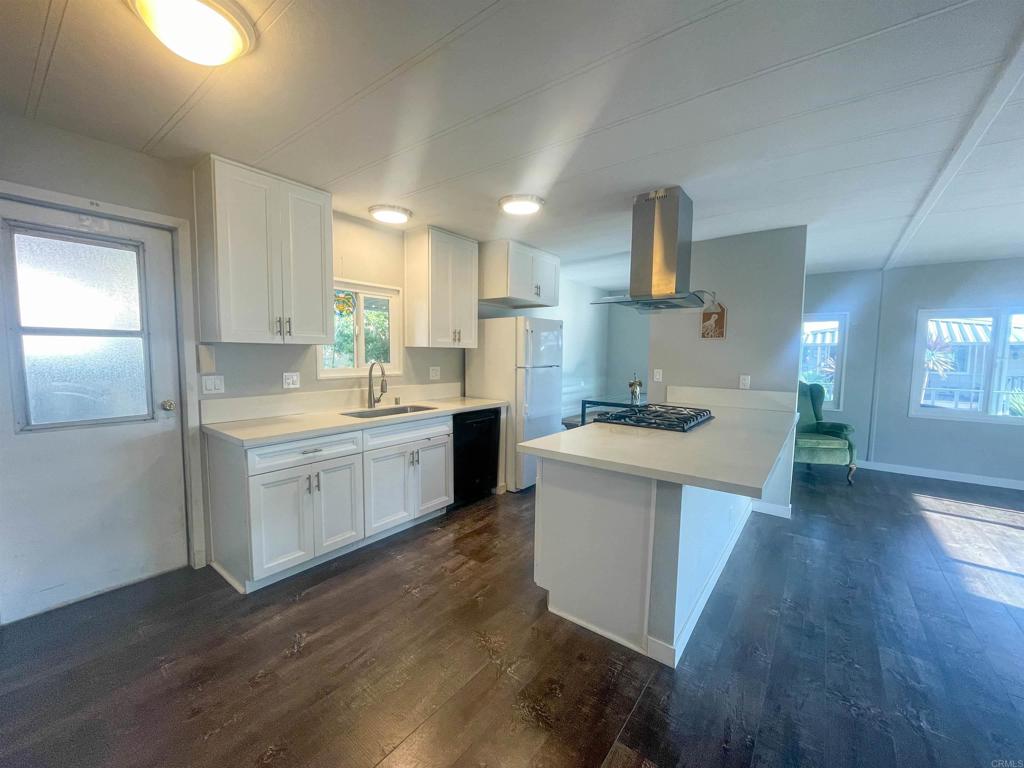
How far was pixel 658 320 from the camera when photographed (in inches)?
150

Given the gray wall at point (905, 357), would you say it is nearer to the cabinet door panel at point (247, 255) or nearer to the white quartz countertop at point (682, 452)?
the white quartz countertop at point (682, 452)

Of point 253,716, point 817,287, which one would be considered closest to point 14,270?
point 253,716

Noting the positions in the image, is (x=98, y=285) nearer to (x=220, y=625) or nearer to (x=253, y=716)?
(x=220, y=625)

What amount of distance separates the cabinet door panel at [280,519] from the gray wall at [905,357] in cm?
571

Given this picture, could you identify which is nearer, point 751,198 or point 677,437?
point 677,437

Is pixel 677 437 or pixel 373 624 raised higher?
pixel 677 437

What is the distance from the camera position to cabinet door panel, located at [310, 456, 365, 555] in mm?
2422

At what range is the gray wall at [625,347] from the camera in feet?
21.5

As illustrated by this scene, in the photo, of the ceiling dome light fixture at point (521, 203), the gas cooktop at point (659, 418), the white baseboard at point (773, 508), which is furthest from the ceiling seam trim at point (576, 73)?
the white baseboard at point (773, 508)

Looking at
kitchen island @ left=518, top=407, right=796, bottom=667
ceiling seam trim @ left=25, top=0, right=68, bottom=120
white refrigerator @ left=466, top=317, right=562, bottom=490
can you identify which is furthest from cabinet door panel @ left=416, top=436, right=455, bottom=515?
ceiling seam trim @ left=25, top=0, right=68, bottom=120

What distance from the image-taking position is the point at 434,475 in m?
3.15

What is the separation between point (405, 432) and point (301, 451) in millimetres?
729

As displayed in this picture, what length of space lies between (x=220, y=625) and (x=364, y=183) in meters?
2.50

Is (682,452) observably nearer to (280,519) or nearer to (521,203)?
(521,203)
